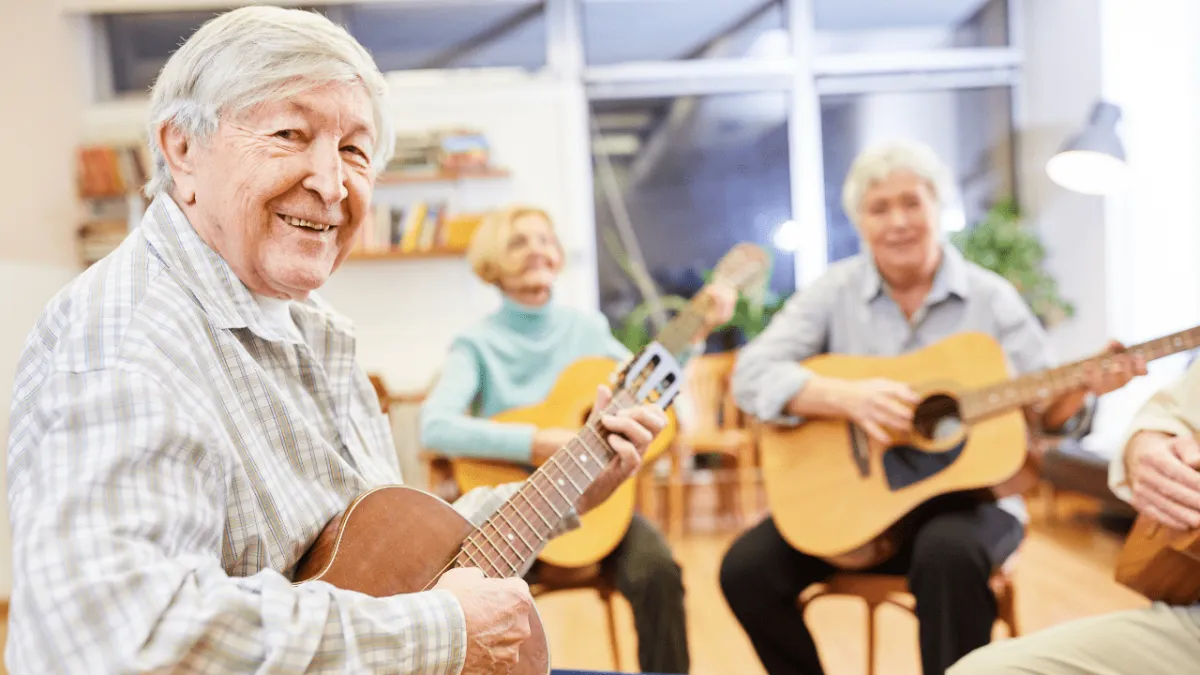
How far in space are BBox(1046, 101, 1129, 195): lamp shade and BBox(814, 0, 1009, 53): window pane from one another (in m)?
2.59

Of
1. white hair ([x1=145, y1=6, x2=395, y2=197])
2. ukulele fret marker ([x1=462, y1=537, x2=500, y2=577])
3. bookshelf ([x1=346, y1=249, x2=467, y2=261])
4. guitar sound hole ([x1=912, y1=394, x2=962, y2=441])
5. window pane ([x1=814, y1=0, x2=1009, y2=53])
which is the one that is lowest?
guitar sound hole ([x1=912, y1=394, x2=962, y2=441])

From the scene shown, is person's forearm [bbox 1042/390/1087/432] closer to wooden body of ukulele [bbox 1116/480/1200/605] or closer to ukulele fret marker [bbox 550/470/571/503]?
wooden body of ukulele [bbox 1116/480/1200/605]

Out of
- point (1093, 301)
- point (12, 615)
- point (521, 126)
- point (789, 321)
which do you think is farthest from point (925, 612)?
point (521, 126)

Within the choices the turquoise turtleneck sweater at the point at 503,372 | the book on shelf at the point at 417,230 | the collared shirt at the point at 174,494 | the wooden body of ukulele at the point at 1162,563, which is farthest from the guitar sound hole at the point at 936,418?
the book on shelf at the point at 417,230

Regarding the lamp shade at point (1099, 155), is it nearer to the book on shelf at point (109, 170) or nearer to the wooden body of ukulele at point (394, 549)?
the wooden body of ukulele at point (394, 549)

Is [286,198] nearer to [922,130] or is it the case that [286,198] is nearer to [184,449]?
[184,449]

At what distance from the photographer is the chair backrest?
483 centimetres

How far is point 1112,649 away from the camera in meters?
1.31

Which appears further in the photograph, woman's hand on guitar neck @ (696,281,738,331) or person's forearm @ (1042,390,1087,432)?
woman's hand on guitar neck @ (696,281,738,331)

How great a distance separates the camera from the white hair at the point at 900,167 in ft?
7.15

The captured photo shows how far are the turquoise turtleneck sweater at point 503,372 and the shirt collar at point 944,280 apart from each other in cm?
64

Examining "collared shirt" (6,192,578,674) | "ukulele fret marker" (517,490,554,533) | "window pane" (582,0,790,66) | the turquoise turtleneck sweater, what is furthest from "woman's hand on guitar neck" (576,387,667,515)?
"window pane" (582,0,790,66)

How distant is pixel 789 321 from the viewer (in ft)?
7.67

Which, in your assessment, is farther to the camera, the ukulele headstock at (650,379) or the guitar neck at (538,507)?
the ukulele headstock at (650,379)
